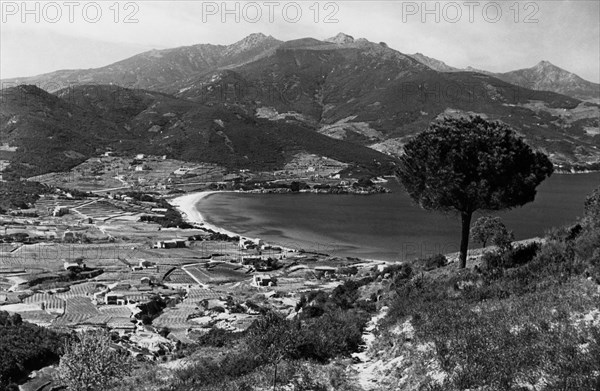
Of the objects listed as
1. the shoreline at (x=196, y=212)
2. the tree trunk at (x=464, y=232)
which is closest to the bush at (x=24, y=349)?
the tree trunk at (x=464, y=232)

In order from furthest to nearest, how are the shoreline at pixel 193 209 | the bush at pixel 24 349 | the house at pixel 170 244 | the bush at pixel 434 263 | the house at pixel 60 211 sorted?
1. the house at pixel 60 211
2. the shoreline at pixel 193 209
3. the house at pixel 170 244
4. the bush at pixel 434 263
5. the bush at pixel 24 349

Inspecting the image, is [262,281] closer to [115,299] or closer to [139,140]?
[115,299]

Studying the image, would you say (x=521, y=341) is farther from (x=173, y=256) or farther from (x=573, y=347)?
(x=173, y=256)

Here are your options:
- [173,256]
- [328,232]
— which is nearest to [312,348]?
[173,256]

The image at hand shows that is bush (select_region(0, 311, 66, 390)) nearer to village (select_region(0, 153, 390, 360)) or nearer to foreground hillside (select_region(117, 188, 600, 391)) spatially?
village (select_region(0, 153, 390, 360))

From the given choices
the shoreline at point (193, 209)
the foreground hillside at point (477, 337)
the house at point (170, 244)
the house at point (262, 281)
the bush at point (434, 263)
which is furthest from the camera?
the shoreline at point (193, 209)

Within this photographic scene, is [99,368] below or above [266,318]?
below

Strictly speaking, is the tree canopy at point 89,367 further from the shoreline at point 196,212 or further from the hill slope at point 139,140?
the hill slope at point 139,140
